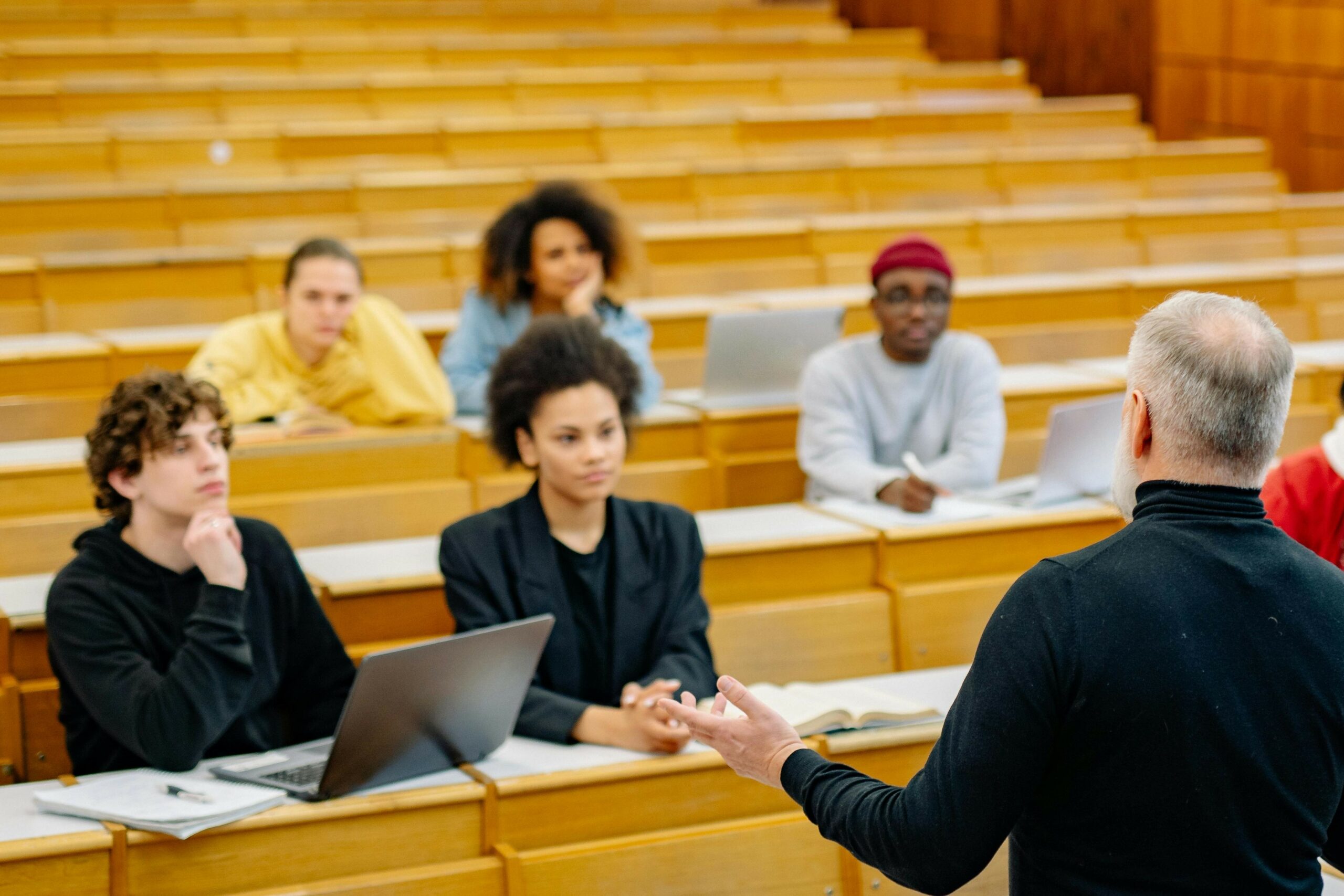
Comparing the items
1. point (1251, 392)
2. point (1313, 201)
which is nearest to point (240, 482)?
point (1251, 392)

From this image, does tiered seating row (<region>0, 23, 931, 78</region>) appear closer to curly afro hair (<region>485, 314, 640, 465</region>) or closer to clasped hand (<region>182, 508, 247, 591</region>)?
curly afro hair (<region>485, 314, 640, 465</region>)

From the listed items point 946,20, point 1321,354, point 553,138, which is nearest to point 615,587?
point 1321,354

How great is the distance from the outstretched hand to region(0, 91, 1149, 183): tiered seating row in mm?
2634

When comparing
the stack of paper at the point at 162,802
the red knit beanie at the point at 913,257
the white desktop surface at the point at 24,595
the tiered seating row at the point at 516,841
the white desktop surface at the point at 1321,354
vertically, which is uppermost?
the red knit beanie at the point at 913,257

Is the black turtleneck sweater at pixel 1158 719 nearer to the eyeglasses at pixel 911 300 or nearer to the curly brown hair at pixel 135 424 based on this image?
the curly brown hair at pixel 135 424

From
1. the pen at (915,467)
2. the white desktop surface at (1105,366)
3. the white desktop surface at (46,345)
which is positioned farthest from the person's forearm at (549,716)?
the white desktop surface at (1105,366)

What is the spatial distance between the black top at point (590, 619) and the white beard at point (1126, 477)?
0.75 meters

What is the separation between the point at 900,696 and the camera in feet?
4.80

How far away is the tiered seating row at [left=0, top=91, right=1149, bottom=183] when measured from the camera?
3189mm

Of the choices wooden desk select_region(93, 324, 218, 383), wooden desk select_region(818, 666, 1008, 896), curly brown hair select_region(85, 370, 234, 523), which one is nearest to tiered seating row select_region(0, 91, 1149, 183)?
wooden desk select_region(93, 324, 218, 383)

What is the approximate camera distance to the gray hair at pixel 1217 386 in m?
0.74

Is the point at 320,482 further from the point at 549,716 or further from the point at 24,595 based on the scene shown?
the point at 549,716

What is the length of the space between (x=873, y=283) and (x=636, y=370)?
0.65m

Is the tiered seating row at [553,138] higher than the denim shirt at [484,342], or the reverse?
the tiered seating row at [553,138]
